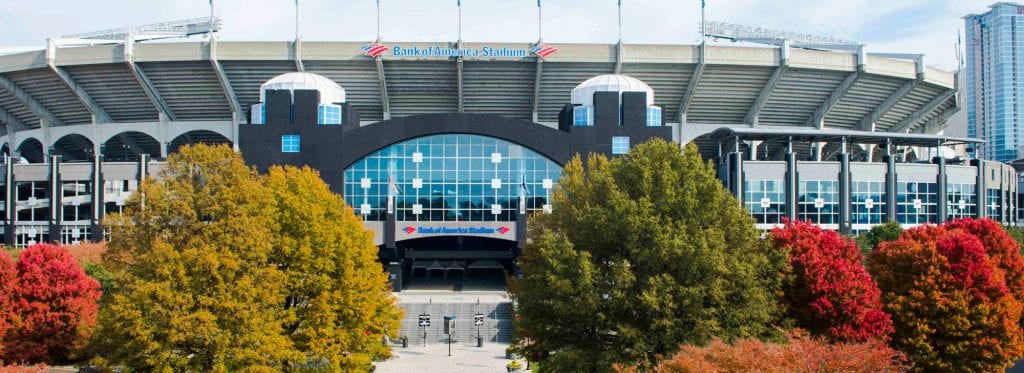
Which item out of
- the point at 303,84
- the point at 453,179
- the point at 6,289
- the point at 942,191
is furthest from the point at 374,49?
the point at 942,191

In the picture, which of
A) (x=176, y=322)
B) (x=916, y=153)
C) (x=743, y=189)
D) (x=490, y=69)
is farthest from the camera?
(x=916, y=153)

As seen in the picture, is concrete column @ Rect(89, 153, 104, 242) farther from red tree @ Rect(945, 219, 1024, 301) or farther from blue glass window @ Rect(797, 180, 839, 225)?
red tree @ Rect(945, 219, 1024, 301)

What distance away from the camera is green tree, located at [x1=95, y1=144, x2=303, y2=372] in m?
26.2

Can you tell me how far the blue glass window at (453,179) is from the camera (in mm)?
64938

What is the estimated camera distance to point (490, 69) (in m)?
77.4

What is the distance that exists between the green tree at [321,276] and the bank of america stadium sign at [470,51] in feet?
144

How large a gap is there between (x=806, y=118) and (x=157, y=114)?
69.9 metres

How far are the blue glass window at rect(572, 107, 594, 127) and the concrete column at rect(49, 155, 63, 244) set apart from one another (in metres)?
47.7

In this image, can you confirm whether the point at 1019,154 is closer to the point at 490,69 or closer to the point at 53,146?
the point at 490,69

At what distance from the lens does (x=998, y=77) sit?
491ft

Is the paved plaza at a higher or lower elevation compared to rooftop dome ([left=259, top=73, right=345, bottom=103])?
lower

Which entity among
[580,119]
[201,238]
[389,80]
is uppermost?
[389,80]

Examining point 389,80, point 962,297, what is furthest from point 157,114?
point 962,297

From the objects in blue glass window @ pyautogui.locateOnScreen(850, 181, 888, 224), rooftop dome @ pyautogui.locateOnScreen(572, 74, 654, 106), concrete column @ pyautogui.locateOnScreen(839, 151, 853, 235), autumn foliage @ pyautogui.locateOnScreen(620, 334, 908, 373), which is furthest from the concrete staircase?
blue glass window @ pyautogui.locateOnScreen(850, 181, 888, 224)
